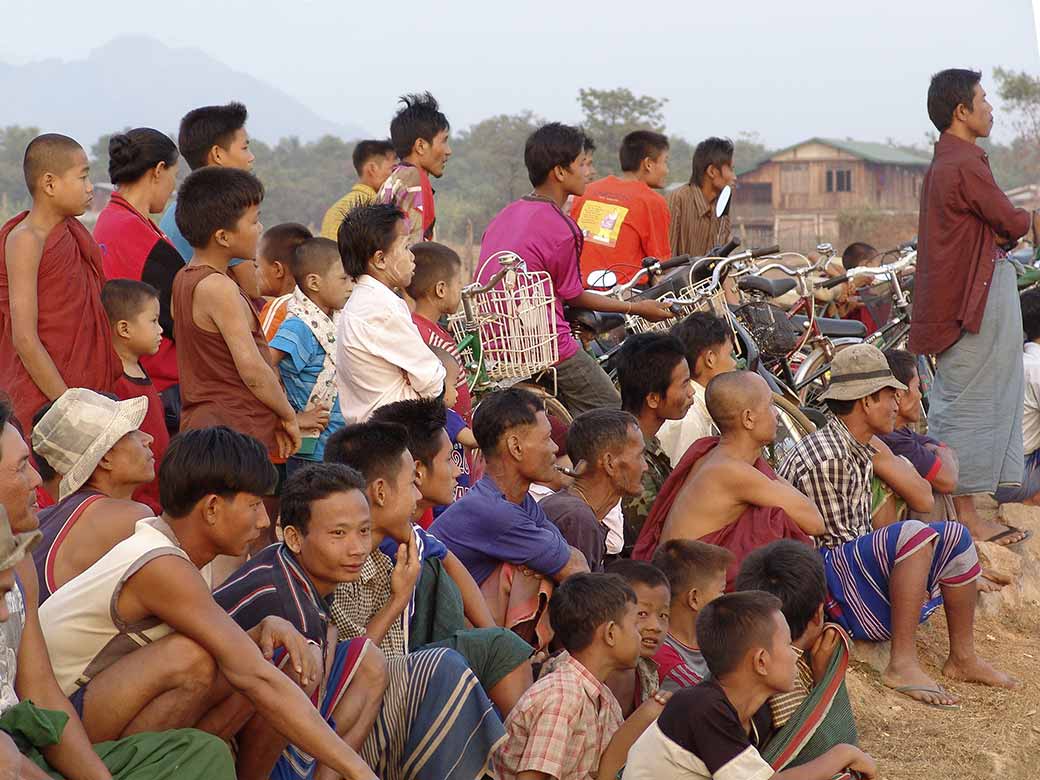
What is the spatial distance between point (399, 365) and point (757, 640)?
216cm

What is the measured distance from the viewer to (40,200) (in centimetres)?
525

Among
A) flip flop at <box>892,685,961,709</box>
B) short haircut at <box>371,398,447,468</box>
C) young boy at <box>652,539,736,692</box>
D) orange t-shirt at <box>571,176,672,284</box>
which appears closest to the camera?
short haircut at <box>371,398,447,468</box>

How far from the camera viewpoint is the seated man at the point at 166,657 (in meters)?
3.47

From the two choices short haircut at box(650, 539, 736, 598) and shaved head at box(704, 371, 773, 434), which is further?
shaved head at box(704, 371, 773, 434)

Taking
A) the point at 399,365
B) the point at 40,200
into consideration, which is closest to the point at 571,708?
the point at 399,365

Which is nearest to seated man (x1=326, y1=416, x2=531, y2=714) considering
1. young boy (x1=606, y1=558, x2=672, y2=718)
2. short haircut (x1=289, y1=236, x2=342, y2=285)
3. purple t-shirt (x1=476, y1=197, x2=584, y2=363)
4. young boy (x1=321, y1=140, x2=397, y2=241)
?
young boy (x1=606, y1=558, x2=672, y2=718)

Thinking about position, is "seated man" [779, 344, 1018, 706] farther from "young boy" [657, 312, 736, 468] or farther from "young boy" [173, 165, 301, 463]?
"young boy" [173, 165, 301, 463]

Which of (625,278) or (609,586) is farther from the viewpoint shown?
(625,278)

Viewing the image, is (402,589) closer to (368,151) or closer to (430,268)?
(430,268)

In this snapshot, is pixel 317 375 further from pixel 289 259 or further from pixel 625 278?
pixel 625 278

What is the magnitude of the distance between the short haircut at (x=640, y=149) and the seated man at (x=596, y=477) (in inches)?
154

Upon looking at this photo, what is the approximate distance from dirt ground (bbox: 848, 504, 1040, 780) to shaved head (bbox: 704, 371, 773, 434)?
116 centimetres

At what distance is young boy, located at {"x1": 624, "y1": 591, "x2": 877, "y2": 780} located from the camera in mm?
3793

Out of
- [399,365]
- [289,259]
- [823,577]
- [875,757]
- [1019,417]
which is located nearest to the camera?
[823,577]
